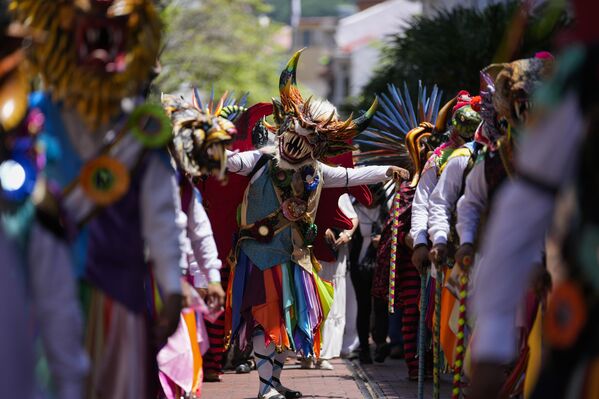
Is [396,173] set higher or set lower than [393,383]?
higher

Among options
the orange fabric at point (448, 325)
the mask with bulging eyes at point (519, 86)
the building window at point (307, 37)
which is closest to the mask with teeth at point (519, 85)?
the mask with bulging eyes at point (519, 86)

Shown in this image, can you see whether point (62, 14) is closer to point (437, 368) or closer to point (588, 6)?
point (588, 6)

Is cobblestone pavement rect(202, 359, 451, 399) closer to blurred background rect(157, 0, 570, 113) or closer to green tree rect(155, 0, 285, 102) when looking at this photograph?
blurred background rect(157, 0, 570, 113)

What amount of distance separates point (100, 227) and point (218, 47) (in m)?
37.3

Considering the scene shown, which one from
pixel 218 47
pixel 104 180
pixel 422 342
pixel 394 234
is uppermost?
pixel 104 180

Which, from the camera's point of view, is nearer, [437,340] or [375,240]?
[437,340]

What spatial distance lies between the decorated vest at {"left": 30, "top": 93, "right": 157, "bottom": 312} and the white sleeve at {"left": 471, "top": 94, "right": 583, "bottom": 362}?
1.75 metres

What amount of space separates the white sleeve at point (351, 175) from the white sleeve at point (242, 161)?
2.03 feet

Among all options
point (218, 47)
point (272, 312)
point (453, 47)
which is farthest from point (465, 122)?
point (218, 47)

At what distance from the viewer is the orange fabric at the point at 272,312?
429 inches

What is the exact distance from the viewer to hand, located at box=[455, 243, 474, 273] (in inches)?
288

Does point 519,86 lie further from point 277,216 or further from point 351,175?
point 351,175

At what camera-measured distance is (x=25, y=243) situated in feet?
17.0

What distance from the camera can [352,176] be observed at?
37.5 ft
